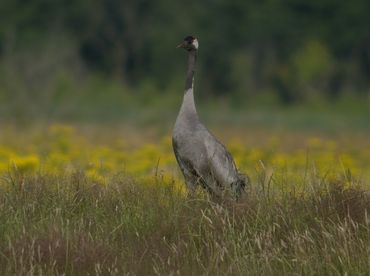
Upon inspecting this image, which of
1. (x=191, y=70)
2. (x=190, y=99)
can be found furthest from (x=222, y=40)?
(x=190, y=99)

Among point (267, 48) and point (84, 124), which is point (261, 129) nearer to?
point (84, 124)

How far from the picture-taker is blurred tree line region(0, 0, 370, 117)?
57969mm

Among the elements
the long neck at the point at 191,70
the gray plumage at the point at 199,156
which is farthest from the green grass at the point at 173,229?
the long neck at the point at 191,70

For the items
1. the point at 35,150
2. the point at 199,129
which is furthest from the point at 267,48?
the point at 199,129

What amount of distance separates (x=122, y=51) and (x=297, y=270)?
186ft

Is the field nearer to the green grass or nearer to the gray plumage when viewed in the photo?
the green grass

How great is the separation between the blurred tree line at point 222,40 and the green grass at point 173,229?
46.7m

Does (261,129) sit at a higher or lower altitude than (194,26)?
lower

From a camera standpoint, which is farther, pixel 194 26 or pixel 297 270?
pixel 194 26

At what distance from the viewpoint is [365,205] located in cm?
743

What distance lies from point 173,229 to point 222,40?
5210cm

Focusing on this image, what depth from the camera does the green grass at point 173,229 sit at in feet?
21.5

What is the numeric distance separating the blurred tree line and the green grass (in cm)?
4669

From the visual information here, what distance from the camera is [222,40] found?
193 feet
